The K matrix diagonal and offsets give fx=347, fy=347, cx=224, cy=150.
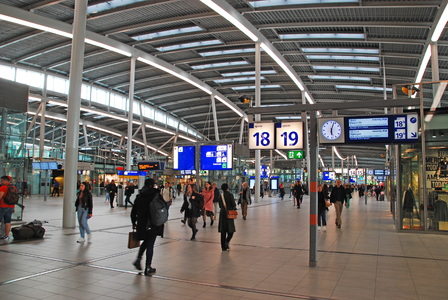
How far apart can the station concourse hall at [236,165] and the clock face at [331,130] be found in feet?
0.10

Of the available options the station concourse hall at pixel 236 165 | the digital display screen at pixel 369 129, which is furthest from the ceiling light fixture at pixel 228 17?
the digital display screen at pixel 369 129

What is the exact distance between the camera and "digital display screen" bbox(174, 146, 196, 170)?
67.0 ft

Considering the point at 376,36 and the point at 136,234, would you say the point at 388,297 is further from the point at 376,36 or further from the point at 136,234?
the point at 376,36

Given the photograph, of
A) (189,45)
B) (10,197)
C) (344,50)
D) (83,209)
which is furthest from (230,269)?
(344,50)

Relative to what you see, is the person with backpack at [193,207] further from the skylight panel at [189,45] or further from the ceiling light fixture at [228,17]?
the skylight panel at [189,45]

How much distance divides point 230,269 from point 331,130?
12.3 ft

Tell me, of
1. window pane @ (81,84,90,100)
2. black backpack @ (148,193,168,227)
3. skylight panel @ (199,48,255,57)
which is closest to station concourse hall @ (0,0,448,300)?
black backpack @ (148,193,168,227)

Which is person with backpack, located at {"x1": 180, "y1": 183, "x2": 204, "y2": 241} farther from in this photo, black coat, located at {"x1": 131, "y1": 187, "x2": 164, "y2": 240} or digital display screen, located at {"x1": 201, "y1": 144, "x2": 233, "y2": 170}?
digital display screen, located at {"x1": 201, "y1": 144, "x2": 233, "y2": 170}

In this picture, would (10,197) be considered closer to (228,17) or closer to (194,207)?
(194,207)

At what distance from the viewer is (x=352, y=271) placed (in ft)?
22.2

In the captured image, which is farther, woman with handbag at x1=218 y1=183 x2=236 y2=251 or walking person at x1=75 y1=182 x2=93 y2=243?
walking person at x1=75 y1=182 x2=93 y2=243

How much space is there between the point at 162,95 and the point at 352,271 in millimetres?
41504

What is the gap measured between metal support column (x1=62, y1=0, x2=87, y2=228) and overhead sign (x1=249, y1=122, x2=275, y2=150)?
24.6ft

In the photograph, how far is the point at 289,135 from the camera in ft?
29.3
